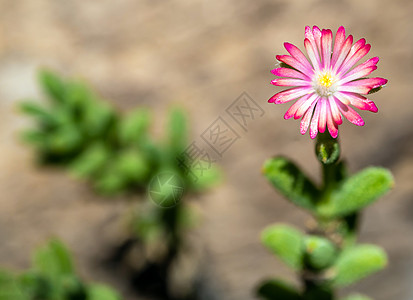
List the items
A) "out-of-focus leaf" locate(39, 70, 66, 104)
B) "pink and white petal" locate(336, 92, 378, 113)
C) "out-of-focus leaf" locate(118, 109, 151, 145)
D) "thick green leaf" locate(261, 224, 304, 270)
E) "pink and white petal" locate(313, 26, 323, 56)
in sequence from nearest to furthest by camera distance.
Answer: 1. "pink and white petal" locate(336, 92, 378, 113)
2. "pink and white petal" locate(313, 26, 323, 56)
3. "thick green leaf" locate(261, 224, 304, 270)
4. "out-of-focus leaf" locate(39, 70, 66, 104)
5. "out-of-focus leaf" locate(118, 109, 151, 145)

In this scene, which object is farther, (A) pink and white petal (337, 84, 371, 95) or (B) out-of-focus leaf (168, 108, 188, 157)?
(B) out-of-focus leaf (168, 108, 188, 157)

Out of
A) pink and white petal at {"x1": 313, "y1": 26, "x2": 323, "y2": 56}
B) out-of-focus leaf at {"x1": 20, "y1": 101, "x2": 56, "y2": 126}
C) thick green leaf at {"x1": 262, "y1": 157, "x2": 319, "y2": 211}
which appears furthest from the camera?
out-of-focus leaf at {"x1": 20, "y1": 101, "x2": 56, "y2": 126}

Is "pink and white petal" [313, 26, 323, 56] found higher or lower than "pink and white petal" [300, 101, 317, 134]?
higher

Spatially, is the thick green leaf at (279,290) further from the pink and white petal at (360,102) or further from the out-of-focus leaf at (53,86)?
the out-of-focus leaf at (53,86)

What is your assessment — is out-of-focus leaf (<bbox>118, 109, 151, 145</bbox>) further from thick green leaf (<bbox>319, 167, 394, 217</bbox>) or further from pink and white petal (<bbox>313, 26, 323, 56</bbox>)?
pink and white petal (<bbox>313, 26, 323, 56</bbox>)

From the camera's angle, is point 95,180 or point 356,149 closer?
point 95,180

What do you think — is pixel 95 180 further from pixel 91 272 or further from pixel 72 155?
pixel 91 272

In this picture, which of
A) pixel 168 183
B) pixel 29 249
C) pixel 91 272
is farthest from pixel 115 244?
pixel 168 183

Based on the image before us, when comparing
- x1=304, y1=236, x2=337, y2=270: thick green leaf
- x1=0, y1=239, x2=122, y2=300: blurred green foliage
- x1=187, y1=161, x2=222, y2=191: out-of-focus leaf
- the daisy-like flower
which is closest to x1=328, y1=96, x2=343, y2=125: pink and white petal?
the daisy-like flower
